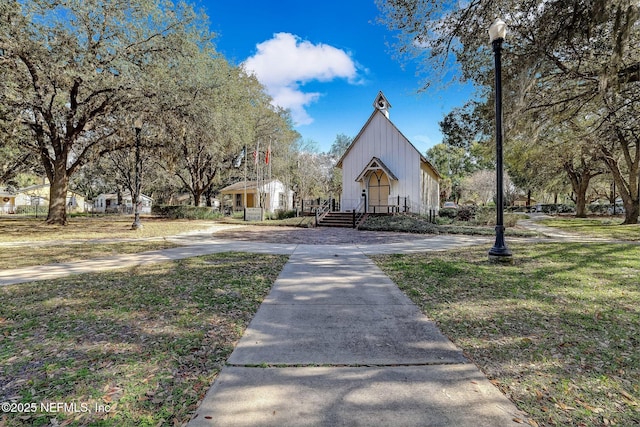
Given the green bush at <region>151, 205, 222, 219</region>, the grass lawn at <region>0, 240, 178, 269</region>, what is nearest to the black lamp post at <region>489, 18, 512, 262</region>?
the grass lawn at <region>0, 240, 178, 269</region>

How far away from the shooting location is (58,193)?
1595 centimetres

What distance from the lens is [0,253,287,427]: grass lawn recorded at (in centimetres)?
208

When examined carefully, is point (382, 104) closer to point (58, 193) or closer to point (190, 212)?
point (190, 212)

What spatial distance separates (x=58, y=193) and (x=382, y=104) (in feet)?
65.1

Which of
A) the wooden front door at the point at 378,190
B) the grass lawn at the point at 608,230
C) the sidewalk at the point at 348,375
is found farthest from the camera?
the wooden front door at the point at 378,190

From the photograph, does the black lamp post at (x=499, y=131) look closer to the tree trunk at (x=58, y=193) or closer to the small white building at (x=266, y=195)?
the tree trunk at (x=58, y=193)

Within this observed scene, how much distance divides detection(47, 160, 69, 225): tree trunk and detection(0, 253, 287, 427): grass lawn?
1370 centimetres

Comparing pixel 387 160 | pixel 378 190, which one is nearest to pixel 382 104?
pixel 387 160

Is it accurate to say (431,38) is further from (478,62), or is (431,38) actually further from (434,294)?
(434,294)

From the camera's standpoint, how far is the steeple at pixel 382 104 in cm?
2092

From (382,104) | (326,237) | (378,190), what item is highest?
(382,104)

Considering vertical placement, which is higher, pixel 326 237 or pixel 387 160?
pixel 387 160

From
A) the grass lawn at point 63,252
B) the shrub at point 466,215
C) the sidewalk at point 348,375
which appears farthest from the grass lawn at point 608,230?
the grass lawn at point 63,252

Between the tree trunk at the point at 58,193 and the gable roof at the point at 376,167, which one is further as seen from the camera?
the gable roof at the point at 376,167
